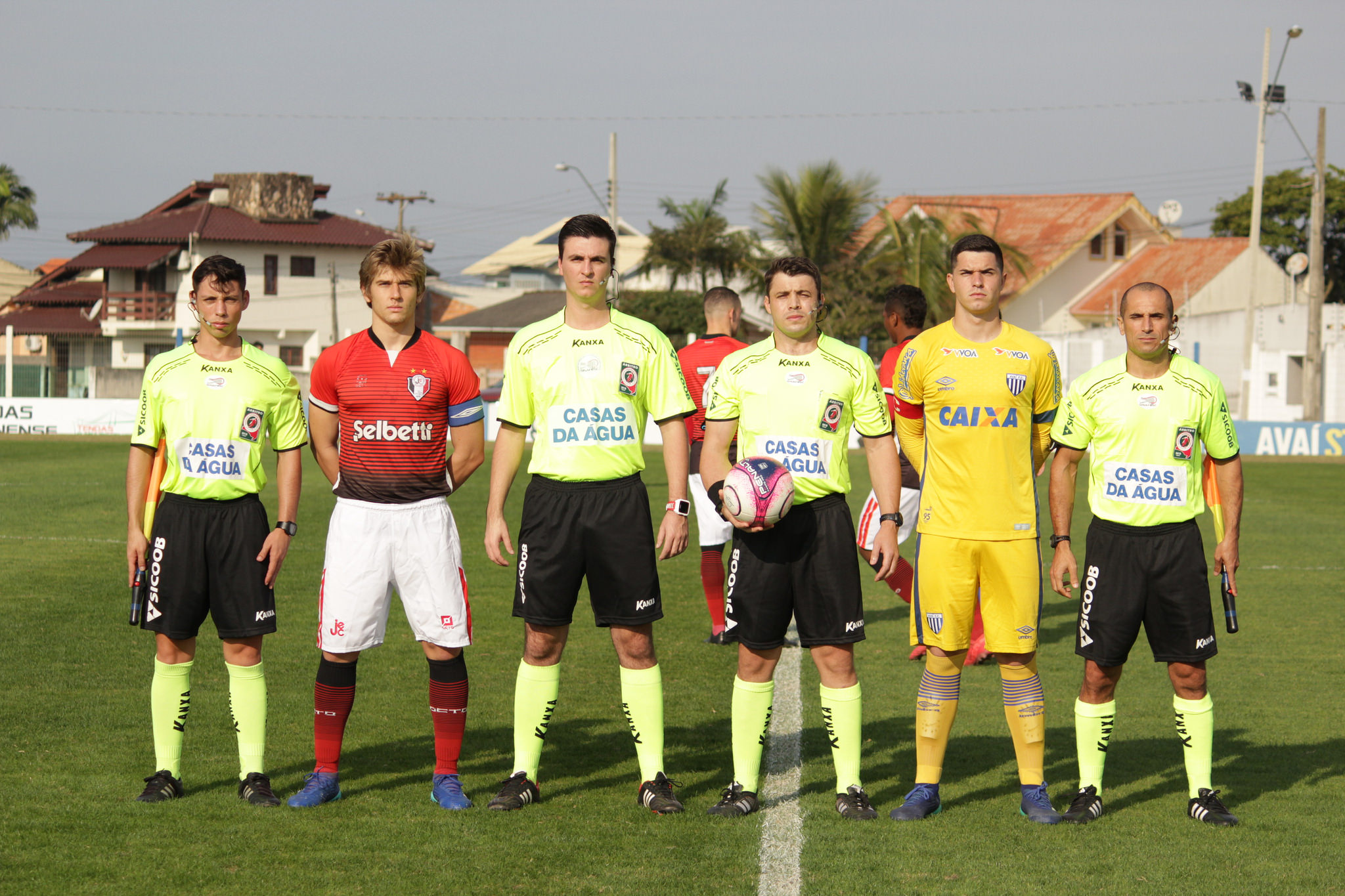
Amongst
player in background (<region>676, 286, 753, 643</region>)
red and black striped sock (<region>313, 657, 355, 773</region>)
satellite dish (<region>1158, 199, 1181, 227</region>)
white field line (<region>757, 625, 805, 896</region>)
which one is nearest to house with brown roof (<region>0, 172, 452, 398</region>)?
satellite dish (<region>1158, 199, 1181, 227</region>)

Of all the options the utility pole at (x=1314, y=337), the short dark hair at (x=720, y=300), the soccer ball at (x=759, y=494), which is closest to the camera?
the soccer ball at (x=759, y=494)

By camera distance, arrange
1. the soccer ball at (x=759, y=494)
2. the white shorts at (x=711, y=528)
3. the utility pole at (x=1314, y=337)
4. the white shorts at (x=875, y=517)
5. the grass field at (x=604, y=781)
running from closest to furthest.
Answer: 1. the grass field at (x=604, y=781)
2. the soccer ball at (x=759, y=494)
3. the white shorts at (x=875, y=517)
4. the white shorts at (x=711, y=528)
5. the utility pole at (x=1314, y=337)

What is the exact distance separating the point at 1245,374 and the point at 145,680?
3373cm

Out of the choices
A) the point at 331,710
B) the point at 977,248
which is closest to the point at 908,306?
the point at 977,248

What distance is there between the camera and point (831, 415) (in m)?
5.33

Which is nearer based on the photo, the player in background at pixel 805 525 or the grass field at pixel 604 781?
the grass field at pixel 604 781

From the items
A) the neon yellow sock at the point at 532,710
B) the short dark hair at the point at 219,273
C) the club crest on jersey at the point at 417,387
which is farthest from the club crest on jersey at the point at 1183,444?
the short dark hair at the point at 219,273

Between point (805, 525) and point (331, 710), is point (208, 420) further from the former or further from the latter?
point (805, 525)

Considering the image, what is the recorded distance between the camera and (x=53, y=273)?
6009 centimetres

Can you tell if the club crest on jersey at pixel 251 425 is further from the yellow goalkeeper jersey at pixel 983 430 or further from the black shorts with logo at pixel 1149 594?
the black shorts with logo at pixel 1149 594

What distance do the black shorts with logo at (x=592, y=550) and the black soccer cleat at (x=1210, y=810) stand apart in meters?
2.36

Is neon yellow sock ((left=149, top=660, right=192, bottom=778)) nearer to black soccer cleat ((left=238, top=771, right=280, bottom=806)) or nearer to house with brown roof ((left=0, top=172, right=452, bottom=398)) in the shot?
black soccer cleat ((left=238, top=771, right=280, bottom=806))

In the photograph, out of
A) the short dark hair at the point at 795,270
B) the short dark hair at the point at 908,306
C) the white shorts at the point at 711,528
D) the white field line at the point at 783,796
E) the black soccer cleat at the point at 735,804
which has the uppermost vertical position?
the short dark hair at the point at 908,306

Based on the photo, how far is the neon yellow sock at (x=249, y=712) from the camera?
213 inches
